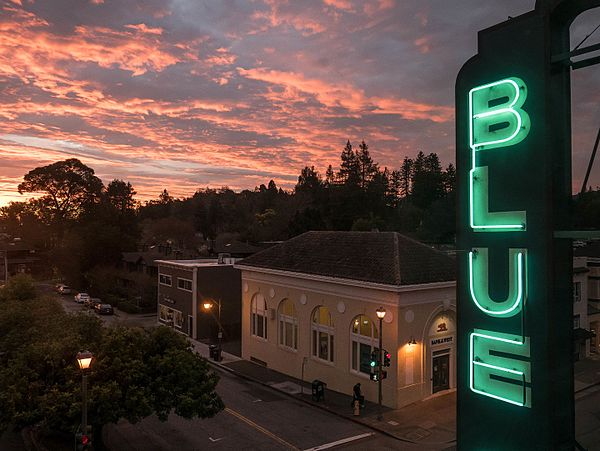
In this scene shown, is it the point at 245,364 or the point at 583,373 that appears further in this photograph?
the point at 245,364

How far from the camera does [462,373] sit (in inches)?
460

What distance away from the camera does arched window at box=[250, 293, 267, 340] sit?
3553 cm

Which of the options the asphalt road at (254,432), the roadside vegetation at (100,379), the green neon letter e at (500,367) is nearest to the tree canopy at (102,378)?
the roadside vegetation at (100,379)

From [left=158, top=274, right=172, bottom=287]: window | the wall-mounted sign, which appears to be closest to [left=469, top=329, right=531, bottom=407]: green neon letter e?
the wall-mounted sign

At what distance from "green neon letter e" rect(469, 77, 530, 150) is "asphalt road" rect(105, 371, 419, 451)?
1504cm

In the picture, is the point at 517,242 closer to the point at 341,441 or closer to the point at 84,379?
the point at 84,379

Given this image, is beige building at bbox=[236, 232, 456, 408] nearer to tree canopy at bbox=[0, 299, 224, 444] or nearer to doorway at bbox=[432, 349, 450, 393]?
doorway at bbox=[432, 349, 450, 393]

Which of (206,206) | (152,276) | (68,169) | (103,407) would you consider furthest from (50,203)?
(103,407)

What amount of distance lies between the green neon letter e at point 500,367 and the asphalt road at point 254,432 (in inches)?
452

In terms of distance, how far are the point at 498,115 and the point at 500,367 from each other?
5.67 meters

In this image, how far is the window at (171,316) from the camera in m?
47.9

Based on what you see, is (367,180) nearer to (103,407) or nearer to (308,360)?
(308,360)

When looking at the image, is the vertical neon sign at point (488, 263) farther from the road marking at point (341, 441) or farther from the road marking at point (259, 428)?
the road marking at point (259, 428)

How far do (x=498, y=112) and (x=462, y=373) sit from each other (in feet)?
20.3
